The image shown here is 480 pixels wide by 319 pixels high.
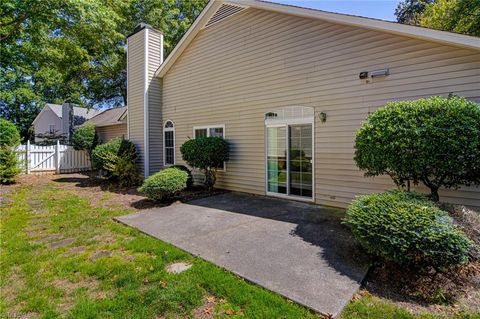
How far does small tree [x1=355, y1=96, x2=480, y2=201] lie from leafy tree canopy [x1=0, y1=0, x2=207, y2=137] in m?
11.6

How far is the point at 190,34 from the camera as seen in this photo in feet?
32.0

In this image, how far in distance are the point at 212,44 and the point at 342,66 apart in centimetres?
497

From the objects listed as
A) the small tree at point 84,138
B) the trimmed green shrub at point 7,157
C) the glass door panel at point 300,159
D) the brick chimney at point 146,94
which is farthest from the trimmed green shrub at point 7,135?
the glass door panel at point 300,159

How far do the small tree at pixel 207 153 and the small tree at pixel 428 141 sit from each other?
4593mm

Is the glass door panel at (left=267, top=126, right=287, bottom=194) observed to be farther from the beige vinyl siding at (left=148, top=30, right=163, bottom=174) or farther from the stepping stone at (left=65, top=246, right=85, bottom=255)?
the beige vinyl siding at (left=148, top=30, right=163, bottom=174)

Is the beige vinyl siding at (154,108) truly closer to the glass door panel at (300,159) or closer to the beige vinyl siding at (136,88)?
the beige vinyl siding at (136,88)

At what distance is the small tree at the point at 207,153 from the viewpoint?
8.12 meters

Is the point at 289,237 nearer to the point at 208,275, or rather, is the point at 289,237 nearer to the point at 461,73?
the point at 208,275

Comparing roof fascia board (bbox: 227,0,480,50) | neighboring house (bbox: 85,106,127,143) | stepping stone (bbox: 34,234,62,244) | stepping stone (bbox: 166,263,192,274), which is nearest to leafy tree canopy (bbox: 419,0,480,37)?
roof fascia board (bbox: 227,0,480,50)

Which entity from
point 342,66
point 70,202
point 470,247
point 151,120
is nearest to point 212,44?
point 151,120

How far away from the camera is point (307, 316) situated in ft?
8.39

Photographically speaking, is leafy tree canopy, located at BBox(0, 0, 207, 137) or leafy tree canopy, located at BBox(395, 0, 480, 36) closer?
leafy tree canopy, located at BBox(0, 0, 207, 137)

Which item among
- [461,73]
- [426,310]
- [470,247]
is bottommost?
[426,310]

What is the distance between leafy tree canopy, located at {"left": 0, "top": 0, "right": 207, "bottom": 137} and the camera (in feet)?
34.7
